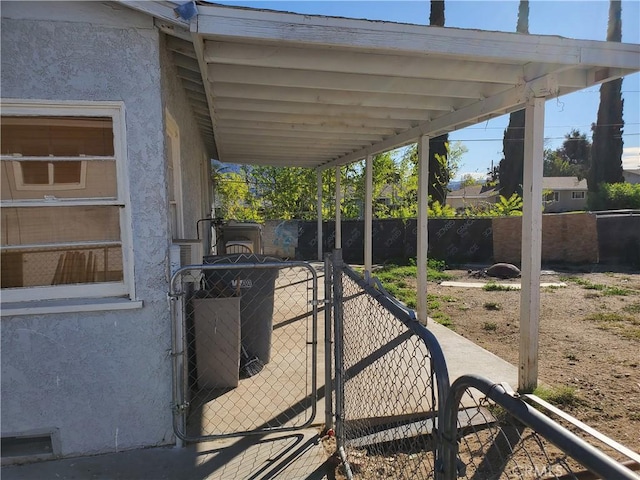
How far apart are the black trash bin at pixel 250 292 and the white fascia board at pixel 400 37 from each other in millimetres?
1932

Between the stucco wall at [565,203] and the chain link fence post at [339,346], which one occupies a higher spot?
the stucco wall at [565,203]

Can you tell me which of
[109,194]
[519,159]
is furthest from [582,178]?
[109,194]

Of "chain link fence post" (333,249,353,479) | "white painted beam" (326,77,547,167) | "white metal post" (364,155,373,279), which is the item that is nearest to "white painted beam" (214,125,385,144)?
"white painted beam" (326,77,547,167)

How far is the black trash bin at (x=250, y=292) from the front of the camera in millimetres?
3982

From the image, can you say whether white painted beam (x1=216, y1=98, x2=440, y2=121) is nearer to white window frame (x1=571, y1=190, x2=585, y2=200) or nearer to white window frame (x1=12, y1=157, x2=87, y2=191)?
white window frame (x1=12, y1=157, x2=87, y2=191)

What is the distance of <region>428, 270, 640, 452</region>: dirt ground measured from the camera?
3.74m

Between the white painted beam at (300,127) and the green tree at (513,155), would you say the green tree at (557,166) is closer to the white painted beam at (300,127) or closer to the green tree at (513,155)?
the green tree at (513,155)

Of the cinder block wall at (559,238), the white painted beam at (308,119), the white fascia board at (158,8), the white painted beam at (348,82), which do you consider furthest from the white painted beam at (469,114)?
the cinder block wall at (559,238)

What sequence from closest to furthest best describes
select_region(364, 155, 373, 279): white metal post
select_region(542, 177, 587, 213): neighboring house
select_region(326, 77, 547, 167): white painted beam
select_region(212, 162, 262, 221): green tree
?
select_region(326, 77, 547, 167): white painted beam < select_region(364, 155, 373, 279): white metal post < select_region(212, 162, 262, 221): green tree < select_region(542, 177, 587, 213): neighboring house

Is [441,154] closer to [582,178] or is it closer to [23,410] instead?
[23,410]

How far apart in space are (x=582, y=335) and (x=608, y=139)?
3083 cm

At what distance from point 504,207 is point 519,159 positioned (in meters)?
16.2

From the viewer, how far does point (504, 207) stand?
1614 cm

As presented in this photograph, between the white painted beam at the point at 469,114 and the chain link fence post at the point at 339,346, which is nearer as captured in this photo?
the chain link fence post at the point at 339,346
